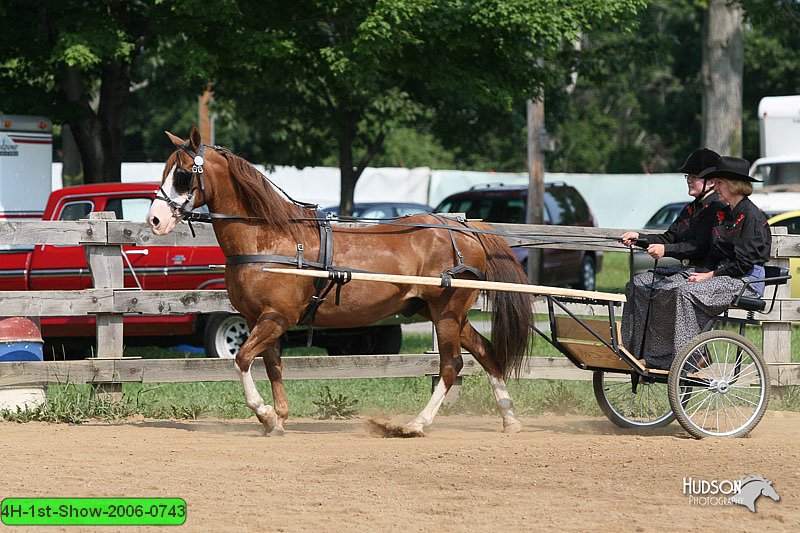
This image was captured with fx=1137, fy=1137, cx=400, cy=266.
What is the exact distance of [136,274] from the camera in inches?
479

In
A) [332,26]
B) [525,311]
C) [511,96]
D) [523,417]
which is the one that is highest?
[332,26]

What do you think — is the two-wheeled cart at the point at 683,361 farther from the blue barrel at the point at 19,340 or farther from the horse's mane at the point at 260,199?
the blue barrel at the point at 19,340

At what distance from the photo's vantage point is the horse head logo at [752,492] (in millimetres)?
6125

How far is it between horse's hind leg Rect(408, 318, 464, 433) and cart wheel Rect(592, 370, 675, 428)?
1.14 m

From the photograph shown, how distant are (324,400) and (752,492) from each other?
435 cm

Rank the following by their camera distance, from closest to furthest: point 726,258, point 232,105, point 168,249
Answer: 1. point 726,258
2. point 168,249
3. point 232,105

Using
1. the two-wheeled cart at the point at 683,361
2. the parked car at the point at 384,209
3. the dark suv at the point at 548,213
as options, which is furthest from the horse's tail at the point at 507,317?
the parked car at the point at 384,209

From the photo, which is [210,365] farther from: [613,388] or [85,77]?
[85,77]

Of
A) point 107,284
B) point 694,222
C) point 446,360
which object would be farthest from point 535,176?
point 107,284

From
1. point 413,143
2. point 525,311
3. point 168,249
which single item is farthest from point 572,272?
point 413,143

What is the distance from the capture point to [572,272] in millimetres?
21578

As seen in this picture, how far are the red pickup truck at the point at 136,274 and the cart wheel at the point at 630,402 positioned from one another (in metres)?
3.17

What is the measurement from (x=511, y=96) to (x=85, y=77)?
23.2 ft

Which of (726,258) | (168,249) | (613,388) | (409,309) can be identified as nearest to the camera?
(726,258)
